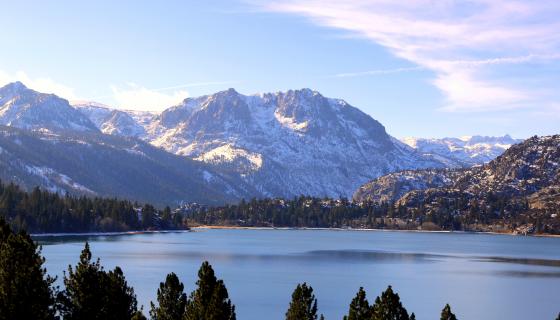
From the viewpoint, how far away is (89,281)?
69.7 m

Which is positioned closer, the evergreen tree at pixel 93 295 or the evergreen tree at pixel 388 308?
the evergreen tree at pixel 388 308

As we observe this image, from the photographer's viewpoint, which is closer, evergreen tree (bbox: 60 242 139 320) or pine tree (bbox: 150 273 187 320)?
evergreen tree (bbox: 60 242 139 320)

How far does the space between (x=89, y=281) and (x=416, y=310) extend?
244 ft

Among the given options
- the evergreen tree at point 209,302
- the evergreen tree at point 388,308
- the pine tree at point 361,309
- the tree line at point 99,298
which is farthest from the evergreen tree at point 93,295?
the evergreen tree at point 388,308

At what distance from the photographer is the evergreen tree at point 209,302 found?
64375 mm

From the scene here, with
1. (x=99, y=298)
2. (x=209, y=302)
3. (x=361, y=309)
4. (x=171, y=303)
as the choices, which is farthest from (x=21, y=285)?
(x=361, y=309)

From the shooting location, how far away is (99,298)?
7006cm

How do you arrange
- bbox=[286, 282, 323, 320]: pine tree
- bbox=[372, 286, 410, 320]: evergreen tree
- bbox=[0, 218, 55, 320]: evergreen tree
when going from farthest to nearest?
1. bbox=[286, 282, 323, 320]: pine tree
2. bbox=[0, 218, 55, 320]: evergreen tree
3. bbox=[372, 286, 410, 320]: evergreen tree

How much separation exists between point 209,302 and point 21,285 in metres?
15.9

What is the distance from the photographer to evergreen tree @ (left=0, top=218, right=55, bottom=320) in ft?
216

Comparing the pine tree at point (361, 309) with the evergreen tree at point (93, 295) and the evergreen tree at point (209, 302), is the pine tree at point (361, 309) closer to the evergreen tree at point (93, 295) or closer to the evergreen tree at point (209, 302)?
the evergreen tree at point (209, 302)

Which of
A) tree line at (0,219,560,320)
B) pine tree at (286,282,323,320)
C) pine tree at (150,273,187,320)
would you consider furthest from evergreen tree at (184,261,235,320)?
pine tree at (286,282,323,320)

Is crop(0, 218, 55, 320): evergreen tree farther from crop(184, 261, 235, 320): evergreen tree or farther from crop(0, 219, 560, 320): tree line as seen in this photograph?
crop(184, 261, 235, 320): evergreen tree

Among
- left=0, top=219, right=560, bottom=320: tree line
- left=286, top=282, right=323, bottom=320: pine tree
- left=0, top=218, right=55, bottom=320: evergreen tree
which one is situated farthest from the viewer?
left=286, top=282, right=323, bottom=320: pine tree
